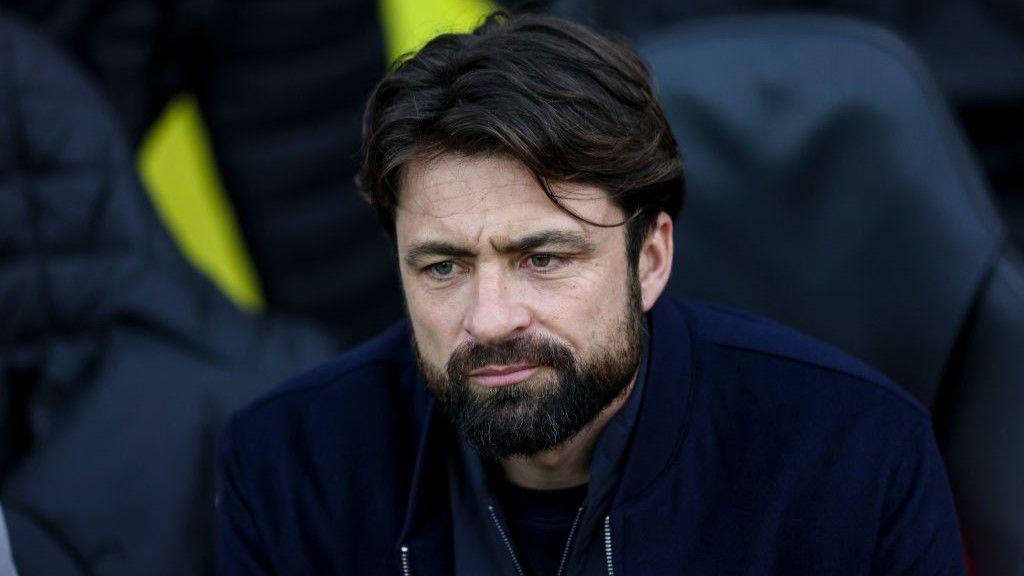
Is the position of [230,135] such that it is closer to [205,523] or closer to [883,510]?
[205,523]

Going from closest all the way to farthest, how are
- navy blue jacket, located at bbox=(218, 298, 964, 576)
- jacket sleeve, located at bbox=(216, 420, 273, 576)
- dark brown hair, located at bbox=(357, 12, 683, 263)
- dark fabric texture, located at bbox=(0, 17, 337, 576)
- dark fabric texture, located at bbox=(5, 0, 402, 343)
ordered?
dark brown hair, located at bbox=(357, 12, 683, 263) < navy blue jacket, located at bbox=(218, 298, 964, 576) < jacket sleeve, located at bbox=(216, 420, 273, 576) < dark fabric texture, located at bbox=(0, 17, 337, 576) < dark fabric texture, located at bbox=(5, 0, 402, 343)

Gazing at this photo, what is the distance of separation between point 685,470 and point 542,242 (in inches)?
13.3

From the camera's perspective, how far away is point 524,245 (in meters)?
1.58

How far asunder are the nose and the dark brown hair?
0.11 m

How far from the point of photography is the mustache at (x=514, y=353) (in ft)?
5.21

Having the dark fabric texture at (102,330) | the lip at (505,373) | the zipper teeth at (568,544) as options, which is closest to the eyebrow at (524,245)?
the lip at (505,373)

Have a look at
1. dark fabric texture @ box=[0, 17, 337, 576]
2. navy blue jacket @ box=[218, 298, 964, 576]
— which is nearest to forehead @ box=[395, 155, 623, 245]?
navy blue jacket @ box=[218, 298, 964, 576]

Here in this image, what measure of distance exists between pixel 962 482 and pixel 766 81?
1.95 feet

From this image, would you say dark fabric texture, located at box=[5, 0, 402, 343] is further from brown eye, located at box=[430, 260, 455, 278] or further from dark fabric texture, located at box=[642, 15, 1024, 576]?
brown eye, located at box=[430, 260, 455, 278]

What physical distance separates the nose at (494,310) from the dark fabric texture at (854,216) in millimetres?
488

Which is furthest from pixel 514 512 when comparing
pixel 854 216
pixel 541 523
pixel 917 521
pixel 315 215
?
pixel 315 215

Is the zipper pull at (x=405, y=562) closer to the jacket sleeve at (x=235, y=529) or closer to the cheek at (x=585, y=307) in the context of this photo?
the jacket sleeve at (x=235, y=529)

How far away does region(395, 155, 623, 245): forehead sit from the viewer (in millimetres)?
1578

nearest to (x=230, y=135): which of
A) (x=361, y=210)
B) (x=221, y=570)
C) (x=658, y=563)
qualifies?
(x=361, y=210)
